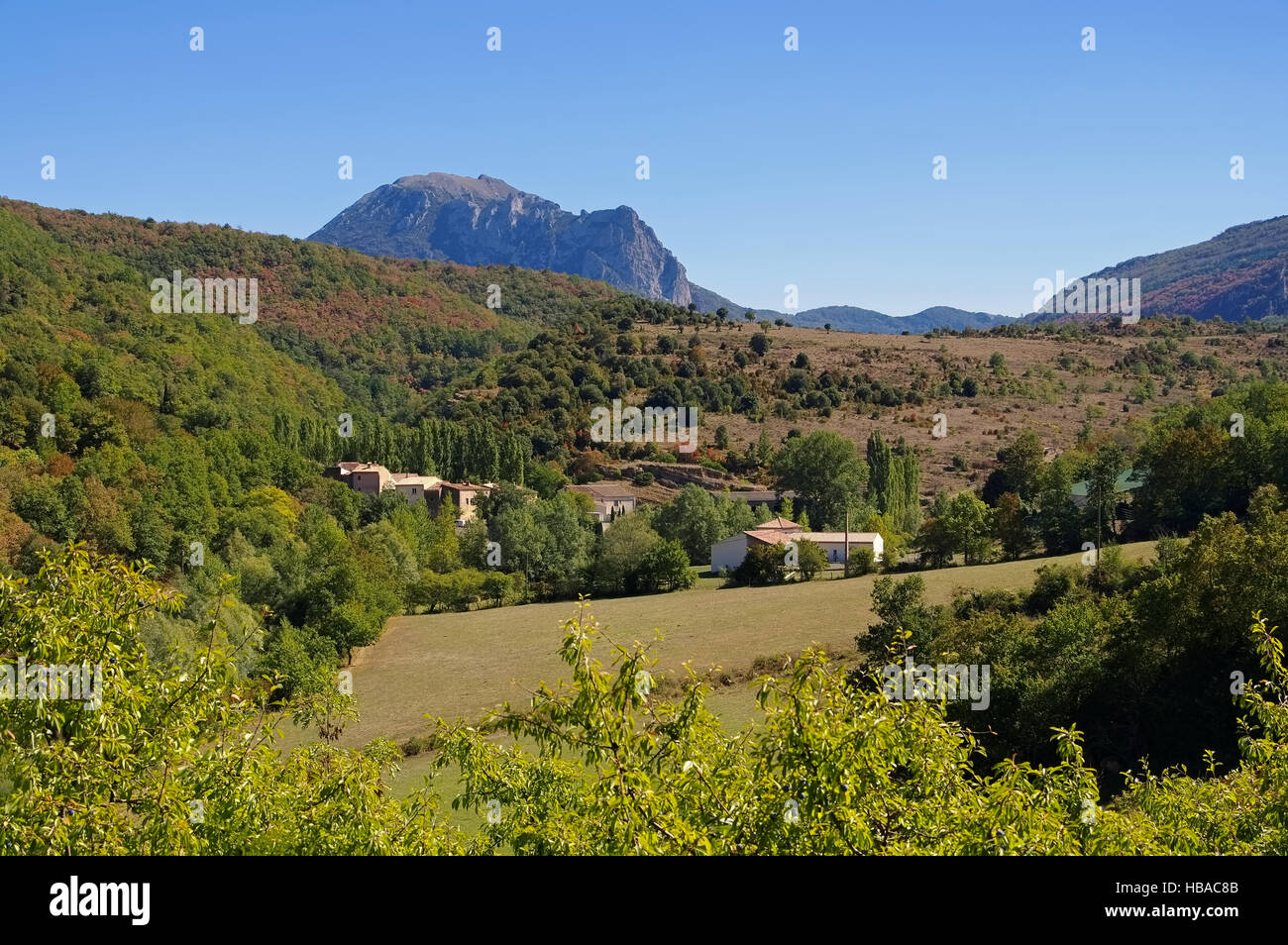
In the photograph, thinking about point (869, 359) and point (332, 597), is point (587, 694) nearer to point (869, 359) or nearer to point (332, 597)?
point (332, 597)

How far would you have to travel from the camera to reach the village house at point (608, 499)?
265 feet

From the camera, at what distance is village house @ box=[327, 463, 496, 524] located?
79438mm

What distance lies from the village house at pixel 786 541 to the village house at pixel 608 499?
544 inches

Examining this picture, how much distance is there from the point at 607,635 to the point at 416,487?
50626mm

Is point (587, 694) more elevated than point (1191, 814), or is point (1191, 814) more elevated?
point (587, 694)

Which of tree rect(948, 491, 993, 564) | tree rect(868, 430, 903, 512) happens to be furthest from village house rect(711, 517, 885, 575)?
tree rect(868, 430, 903, 512)

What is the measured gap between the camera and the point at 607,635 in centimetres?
3378

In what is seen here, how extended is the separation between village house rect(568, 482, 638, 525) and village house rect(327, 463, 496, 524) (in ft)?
25.1

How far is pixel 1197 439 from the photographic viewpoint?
5622 cm

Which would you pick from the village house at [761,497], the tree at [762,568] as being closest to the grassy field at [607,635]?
the tree at [762,568]

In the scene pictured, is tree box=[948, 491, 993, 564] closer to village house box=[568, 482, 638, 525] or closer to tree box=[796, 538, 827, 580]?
tree box=[796, 538, 827, 580]

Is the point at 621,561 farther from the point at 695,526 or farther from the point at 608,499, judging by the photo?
the point at 608,499
